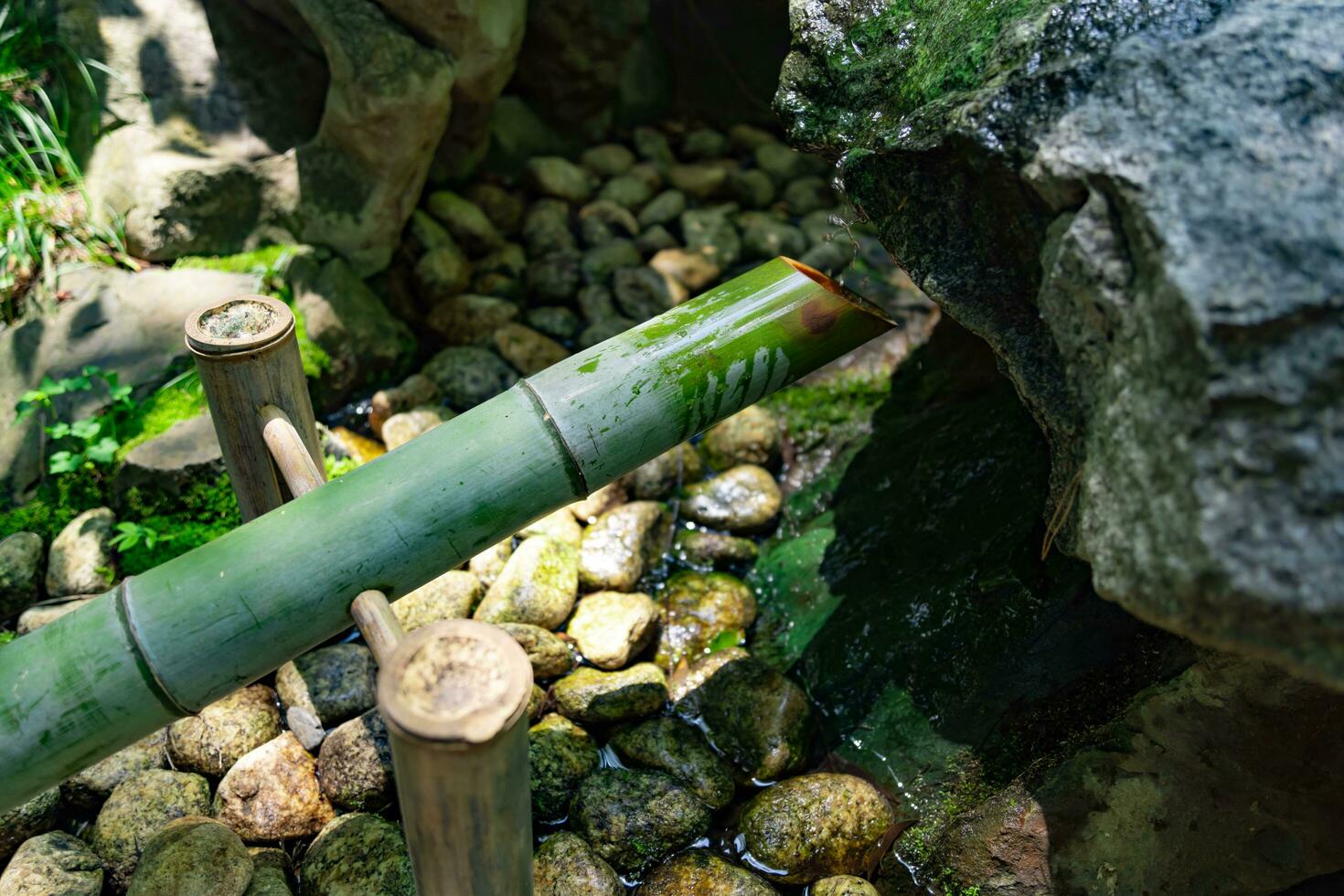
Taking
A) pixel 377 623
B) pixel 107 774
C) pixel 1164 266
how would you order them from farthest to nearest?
pixel 107 774
pixel 377 623
pixel 1164 266

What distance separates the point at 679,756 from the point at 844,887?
23.1 inches

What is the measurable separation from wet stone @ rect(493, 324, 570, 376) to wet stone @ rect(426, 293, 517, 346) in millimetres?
85

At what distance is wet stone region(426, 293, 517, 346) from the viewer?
4.09 metres

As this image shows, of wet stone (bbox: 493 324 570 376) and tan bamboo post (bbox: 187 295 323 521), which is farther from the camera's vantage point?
wet stone (bbox: 493 324 570 376)

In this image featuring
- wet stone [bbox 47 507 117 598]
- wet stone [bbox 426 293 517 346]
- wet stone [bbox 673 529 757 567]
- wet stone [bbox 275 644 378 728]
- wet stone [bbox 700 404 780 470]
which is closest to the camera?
wet stone [bbox 275 644 378 728]

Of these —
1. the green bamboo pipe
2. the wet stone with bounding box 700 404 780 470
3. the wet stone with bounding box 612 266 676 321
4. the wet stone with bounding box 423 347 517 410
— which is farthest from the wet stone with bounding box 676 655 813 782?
the wet stone with bounding box 612 266 676 321

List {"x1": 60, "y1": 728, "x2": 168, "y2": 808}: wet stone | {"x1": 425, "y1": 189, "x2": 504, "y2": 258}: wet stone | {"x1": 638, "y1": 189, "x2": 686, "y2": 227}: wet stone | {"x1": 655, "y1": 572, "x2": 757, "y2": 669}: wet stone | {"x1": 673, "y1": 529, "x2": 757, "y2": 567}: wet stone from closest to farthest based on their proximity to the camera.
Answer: {"x1": 60, "y1": 728, "x2": 168, "y2": 808}: wet stone, {"x1": 655, "y1": 572, "x2": 757, "y2": 669}: wet stone, {"x1": 673, "y1": 529, "x2": 757, "y2": 567}: wet stone, {"x1": 425, "y1": 189, "x2": 504, "y2": 258}: wet stone, {"x1": 638, "y1": 189, "x2": 686, "y2": 227}: wet stone

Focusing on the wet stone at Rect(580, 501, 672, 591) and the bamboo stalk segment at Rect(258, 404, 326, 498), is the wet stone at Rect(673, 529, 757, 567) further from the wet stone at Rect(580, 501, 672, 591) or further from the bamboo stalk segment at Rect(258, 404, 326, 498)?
the bamboo stalk segment at Rect(258, 404, 326, 498)

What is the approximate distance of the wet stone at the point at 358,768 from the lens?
2.63m

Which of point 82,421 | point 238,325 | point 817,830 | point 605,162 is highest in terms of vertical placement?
point 238,325

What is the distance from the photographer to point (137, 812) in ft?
8.37

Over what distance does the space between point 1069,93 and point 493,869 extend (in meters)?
1.79

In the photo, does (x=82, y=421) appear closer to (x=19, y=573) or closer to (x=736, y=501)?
(x=19, y=573)

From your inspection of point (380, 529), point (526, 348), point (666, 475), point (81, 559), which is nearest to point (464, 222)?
point (526, 348)
